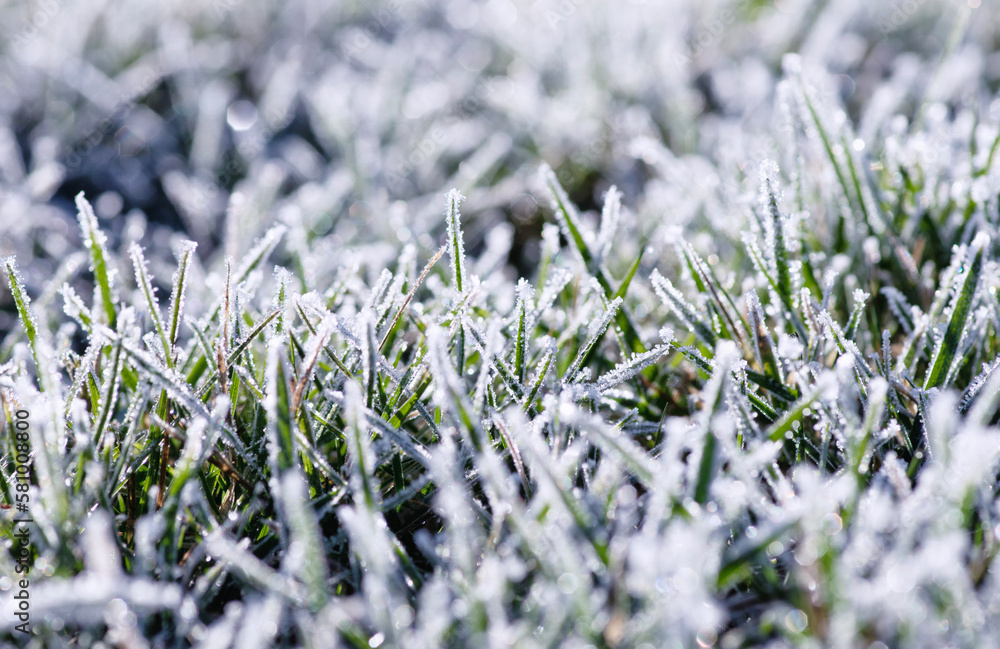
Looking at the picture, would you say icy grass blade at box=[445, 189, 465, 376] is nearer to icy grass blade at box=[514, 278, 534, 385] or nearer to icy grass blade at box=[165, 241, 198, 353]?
icy grass blade at box=[514, 278, 534, 385]

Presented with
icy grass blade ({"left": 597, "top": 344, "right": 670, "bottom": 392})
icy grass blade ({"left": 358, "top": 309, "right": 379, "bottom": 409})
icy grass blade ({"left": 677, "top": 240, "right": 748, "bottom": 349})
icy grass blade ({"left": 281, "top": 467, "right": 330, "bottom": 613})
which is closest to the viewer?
icy grass blade ({"left": 281, "top": 467, "right": 330, "bottom": 613})

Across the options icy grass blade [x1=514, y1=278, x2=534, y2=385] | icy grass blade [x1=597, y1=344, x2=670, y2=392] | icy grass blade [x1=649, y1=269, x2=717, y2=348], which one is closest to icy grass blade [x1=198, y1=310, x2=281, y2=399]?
icy grass blade [x1=514, y1=278, x2=534, y2=385]

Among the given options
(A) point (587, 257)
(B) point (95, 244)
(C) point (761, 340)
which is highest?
(B) point (95, 244)

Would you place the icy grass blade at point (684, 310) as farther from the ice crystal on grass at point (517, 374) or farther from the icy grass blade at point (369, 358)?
the icy grass blade at point (369, 358)

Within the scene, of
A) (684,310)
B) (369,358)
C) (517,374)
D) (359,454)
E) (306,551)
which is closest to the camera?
(306,551)

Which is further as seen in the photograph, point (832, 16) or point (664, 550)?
point (832, 16)

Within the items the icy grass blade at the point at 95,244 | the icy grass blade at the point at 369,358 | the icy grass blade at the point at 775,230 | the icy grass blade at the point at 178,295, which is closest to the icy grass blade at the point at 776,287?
the icy grass blade at the point at 775,230

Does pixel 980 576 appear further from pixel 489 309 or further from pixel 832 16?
pixel 832 16

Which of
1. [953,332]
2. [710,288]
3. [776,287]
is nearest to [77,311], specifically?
[710,288]

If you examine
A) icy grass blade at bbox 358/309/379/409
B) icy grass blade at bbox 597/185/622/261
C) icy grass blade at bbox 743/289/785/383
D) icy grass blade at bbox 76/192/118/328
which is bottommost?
icy grass blade at bbox 743/289/785/383

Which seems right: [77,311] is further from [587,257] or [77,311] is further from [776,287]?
[776,287]

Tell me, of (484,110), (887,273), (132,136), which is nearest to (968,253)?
(887,273)
